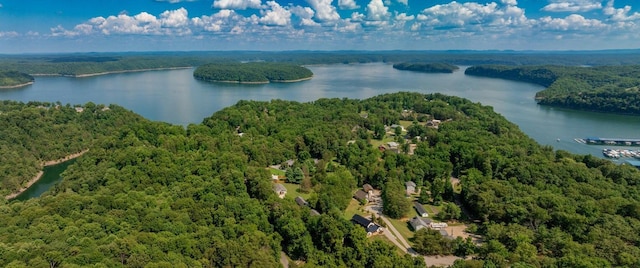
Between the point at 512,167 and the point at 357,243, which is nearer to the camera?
the point at 357,243

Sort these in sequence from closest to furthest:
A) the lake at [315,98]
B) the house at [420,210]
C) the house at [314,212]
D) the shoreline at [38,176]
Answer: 1. the house at [314,212]
2. the house at [420,210]
3. the shoreline at [38,176]
4. the lake at [315,98]

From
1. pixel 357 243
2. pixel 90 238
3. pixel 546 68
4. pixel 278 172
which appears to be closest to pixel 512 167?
pixel 357 243

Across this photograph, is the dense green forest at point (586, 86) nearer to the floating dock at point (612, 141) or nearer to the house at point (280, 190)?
the floating dock at point (612, 141)

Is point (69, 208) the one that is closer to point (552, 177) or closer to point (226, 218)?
point (226, 218)

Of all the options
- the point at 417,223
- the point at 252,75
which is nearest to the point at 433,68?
the point at 252,75

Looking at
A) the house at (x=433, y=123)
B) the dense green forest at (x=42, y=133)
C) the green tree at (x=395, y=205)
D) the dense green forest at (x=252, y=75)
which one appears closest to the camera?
the green tree at (x=395, y=205)

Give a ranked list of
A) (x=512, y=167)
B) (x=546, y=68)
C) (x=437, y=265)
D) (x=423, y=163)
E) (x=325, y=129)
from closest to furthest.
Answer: (x=437, y=265)
(x=512, y=167)
(x=423, y=163)
(x=325, y=129)
(x=546, y=68)

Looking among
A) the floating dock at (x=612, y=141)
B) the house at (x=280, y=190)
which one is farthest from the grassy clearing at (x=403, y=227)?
the floating dock at (x=612, y=141)

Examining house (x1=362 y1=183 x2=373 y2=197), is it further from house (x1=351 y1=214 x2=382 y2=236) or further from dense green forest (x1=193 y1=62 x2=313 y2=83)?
dense green forest (x1=193 y1=62 x2=313 y2=83)
